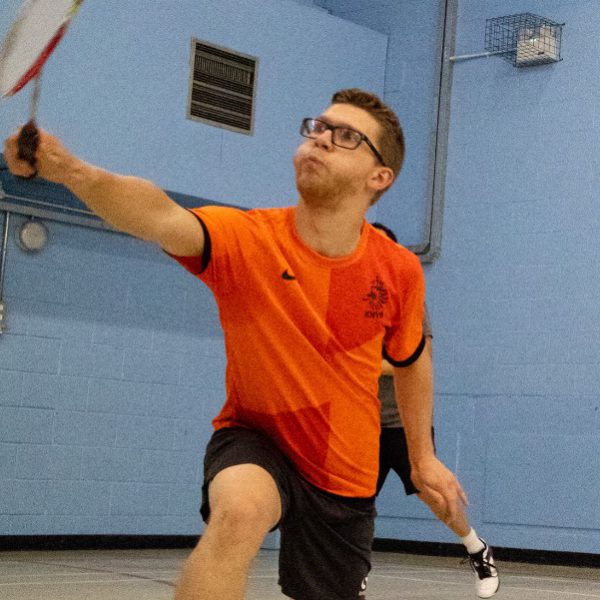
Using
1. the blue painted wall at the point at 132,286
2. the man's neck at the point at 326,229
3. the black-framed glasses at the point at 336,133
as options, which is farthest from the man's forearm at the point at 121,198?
the blue painted wall at the point at 132,286

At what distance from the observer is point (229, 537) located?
2.70 meters

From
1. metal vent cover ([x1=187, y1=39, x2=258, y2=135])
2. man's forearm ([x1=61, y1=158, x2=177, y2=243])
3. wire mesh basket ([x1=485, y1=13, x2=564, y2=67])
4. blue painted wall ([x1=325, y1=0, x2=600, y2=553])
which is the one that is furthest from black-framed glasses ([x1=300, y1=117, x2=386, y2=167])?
wire mesh basket ([x1=485, y1=13, x2=564, y2=67])

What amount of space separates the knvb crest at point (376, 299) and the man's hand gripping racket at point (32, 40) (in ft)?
3.47

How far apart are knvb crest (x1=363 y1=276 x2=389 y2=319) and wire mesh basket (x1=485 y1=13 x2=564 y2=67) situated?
6547 mm

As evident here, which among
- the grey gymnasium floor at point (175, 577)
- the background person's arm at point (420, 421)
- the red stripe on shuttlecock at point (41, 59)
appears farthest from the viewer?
the grey gymnasium floor at point (175, 577)

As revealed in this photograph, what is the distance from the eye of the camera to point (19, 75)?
277 centimetres

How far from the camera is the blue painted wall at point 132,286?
28.1 feet

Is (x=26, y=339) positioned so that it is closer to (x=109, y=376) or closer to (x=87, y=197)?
(x=109, y=376)

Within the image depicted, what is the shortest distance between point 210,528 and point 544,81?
7.49m

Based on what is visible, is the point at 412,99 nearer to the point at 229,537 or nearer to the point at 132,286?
the point at 132,286

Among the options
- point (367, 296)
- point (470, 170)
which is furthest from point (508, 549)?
point (367, 296)

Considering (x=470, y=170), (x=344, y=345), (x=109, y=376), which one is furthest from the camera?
(x=470, y=170)

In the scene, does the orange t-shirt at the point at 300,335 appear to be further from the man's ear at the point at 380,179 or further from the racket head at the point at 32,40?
the racket head at the point at 32,40

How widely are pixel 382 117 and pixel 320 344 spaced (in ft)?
2.25
